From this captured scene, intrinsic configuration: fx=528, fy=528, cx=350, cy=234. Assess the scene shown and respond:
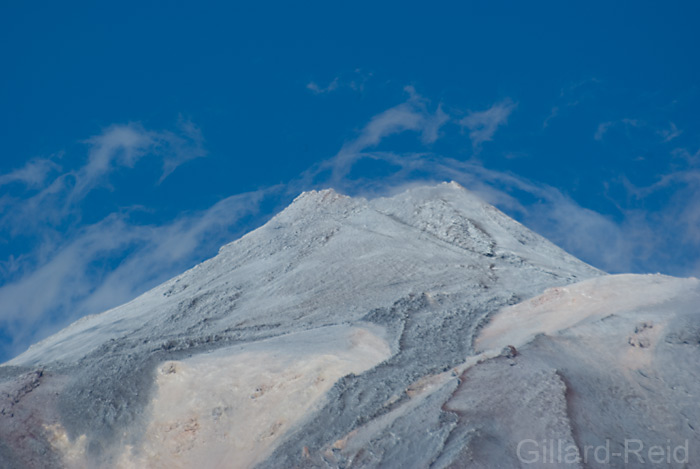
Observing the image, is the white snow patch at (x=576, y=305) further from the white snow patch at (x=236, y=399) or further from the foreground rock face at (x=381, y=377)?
the white snow patch at (x=236, y=399)

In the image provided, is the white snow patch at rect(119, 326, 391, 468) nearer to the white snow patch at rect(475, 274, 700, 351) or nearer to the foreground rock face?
the foreground rock face

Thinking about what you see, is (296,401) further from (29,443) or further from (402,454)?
(29,443)

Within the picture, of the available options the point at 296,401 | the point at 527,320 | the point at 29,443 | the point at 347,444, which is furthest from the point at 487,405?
the point at 29,443

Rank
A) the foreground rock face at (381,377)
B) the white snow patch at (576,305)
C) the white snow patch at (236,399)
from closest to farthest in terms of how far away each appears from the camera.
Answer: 1. the foreground rock face at (381,377)
2. the white snow patch at (236,399)
3. the white snow patch at (576,305)

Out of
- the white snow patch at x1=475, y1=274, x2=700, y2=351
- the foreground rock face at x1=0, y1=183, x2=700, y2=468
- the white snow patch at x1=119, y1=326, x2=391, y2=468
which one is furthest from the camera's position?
the white snow patch at x1=475, y1=274, x2=700, y2=351

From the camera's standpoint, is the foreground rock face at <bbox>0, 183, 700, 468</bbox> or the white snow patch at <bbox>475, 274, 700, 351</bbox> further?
the white snow patch at <bbox>475, 274, 700, 351</bbox>

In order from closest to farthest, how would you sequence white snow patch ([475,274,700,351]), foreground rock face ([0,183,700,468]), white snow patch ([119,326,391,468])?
foreground rock face ([0,183,700,468]) → white snow patch ([119,326,391,468]) → white snow patch ([475,274,700,351])

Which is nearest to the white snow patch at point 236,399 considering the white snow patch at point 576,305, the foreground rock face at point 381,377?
the foreground rock face at point 381,377

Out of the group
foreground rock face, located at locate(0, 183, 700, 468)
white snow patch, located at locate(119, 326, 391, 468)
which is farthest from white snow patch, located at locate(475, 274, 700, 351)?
white snow patch, located at locate(119, 326, 391, 468)
